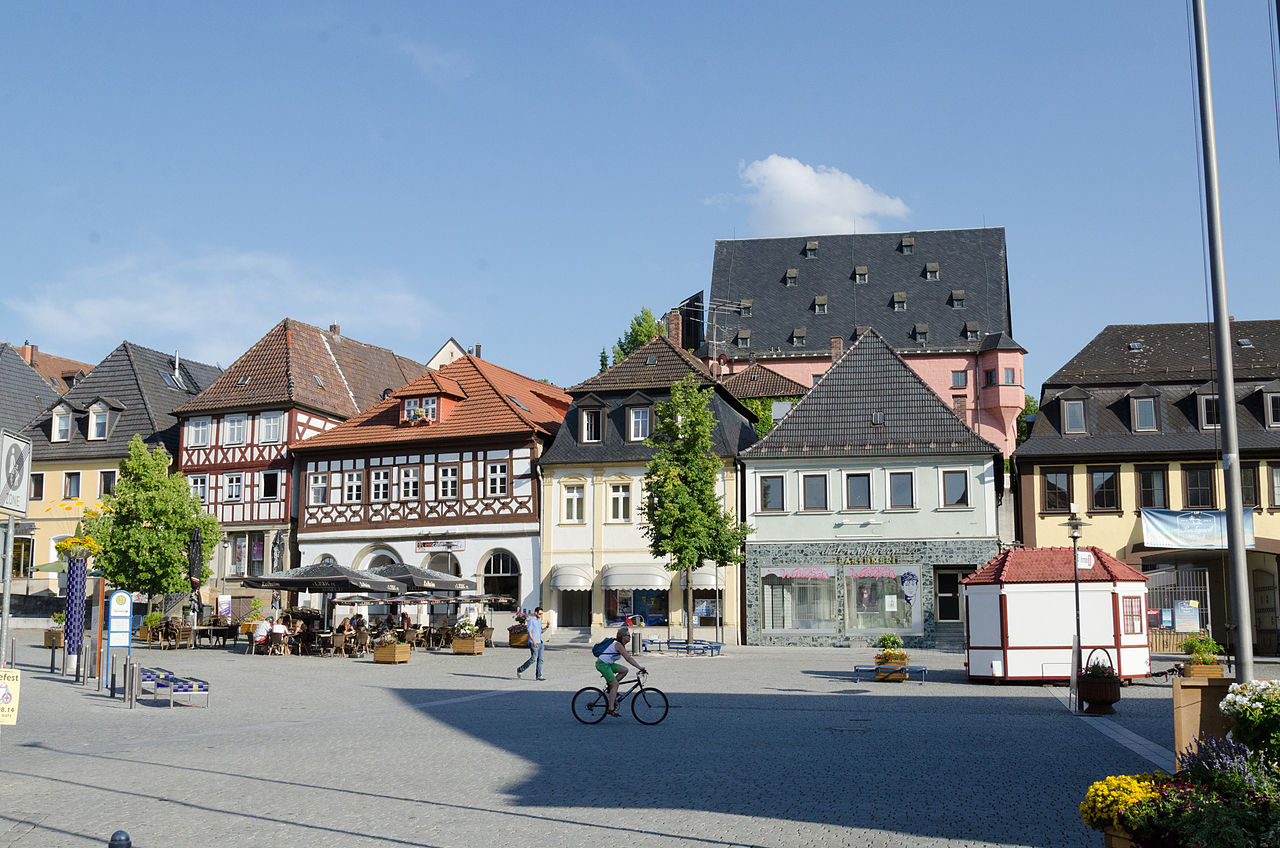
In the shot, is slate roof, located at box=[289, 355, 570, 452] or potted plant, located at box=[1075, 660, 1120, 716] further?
slate roof, located at box=[289, 355, 570, 452]

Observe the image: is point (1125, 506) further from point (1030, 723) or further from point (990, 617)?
point (1030, 723)

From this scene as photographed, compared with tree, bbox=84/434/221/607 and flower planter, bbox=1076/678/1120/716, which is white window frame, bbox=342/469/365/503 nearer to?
tree, bbox=84/434/221/607

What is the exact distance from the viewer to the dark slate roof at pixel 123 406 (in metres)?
59.0

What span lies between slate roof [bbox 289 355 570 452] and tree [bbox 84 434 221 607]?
8.58 metres

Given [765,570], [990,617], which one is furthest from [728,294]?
[990,617]

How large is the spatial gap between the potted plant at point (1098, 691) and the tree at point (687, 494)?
1777 centimetres

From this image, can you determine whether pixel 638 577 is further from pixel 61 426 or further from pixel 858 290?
pixel 858 290

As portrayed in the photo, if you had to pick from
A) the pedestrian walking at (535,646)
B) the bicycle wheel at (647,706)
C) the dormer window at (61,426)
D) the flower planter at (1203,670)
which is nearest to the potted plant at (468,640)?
the pedestrian walking at (535,646)

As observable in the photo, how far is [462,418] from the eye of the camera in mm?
52750

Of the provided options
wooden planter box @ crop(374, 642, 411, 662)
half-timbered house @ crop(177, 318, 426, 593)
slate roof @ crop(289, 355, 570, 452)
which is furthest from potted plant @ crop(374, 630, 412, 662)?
half-timbered house @ crop(177, 318, 426, 593)

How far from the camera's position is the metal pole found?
39.7 ft

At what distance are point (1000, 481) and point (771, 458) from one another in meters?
8.57

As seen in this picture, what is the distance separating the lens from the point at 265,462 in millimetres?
54906

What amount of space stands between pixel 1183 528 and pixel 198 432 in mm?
39417
